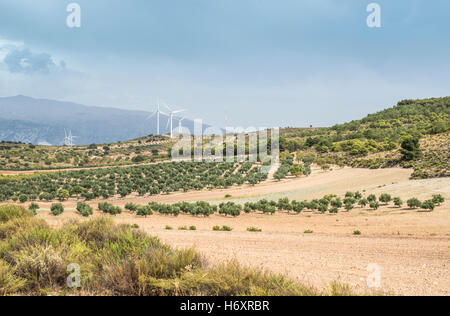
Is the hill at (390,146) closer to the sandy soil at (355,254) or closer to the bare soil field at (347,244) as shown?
the bare soil field at (347,244)

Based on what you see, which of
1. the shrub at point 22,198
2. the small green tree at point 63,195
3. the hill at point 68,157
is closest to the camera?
the shrub at point 22,198

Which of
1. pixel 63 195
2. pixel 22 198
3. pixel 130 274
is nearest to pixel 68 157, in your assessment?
pixel 63 195

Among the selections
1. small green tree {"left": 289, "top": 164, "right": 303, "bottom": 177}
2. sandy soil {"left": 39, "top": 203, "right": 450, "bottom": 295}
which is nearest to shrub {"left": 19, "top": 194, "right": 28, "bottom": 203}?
sandy soil {"left": 39, "top": 203, "right": 450, "bottom": 295}

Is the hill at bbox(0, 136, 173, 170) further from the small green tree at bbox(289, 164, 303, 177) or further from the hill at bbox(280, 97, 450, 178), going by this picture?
the hill at bbox(280, 97, 450, 178)

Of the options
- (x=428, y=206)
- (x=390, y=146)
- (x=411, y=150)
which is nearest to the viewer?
(x=428, y=206)

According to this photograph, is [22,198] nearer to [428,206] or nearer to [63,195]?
[63,195]

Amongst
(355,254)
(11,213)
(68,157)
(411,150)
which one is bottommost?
(355,254)

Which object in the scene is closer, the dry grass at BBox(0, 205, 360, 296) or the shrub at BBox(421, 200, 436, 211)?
the dry grass at BBox(0, 205, 360, 296)

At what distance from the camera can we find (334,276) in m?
7.45

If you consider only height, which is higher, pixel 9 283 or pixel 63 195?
pixel 9 283

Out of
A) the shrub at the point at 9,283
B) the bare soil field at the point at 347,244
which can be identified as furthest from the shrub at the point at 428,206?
the shrub at the point at 9,283

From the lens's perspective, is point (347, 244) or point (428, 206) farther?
point (428, 206)

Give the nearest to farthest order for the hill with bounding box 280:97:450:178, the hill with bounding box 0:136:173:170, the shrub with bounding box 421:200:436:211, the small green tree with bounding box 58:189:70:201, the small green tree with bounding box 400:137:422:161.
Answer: the shrub with bounding box 421:200:436:211
the small green tree with bounding box 58:189:70:201
the hill with bounding box 280:97:450:178
the small green tree with bounding box 400:137:422:161
the hill with bounding box 0:136:173:170
